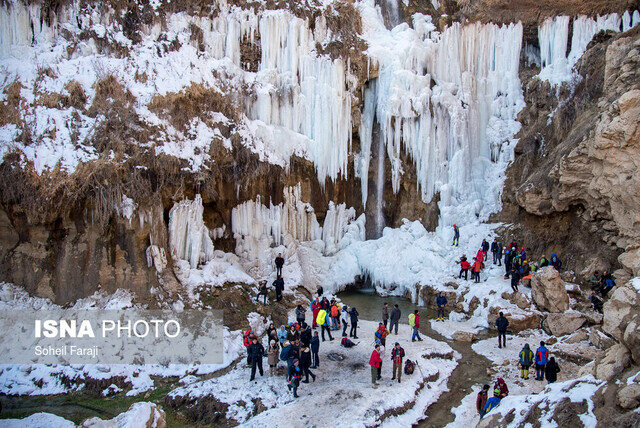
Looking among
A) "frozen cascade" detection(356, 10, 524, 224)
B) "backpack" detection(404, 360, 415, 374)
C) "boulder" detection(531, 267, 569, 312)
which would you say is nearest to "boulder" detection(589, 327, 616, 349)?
"boulder" detection(531, 267, 569, 312)

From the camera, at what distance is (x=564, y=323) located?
16.2 m

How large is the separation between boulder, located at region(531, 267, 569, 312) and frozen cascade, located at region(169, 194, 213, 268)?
12.4 metres

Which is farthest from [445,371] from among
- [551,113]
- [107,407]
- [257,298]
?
[551,113]

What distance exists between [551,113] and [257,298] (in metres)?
15.6

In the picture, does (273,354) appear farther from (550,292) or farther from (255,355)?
(550,292)

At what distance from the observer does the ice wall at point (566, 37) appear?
23.7 m

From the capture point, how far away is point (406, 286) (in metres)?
22.1

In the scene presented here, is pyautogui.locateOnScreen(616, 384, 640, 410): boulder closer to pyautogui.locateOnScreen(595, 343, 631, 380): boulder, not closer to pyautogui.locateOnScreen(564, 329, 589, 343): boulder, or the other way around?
pyautogui.locateOnScreen(595, 343, 631, 380): boulder

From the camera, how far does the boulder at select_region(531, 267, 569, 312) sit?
666 inches

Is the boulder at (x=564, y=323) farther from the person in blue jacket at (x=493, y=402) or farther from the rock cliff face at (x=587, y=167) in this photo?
the person in blue jacket at (x=493, y=402)

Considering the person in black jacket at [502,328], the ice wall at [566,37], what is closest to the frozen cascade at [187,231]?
the person in black jacket at [502,328]

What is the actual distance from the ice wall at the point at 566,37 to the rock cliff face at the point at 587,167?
0.85m

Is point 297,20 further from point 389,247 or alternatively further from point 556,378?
point 556,378

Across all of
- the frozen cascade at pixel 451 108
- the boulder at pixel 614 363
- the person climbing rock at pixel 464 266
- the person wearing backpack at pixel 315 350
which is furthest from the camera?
the frozen cascade at pixel 451 108
